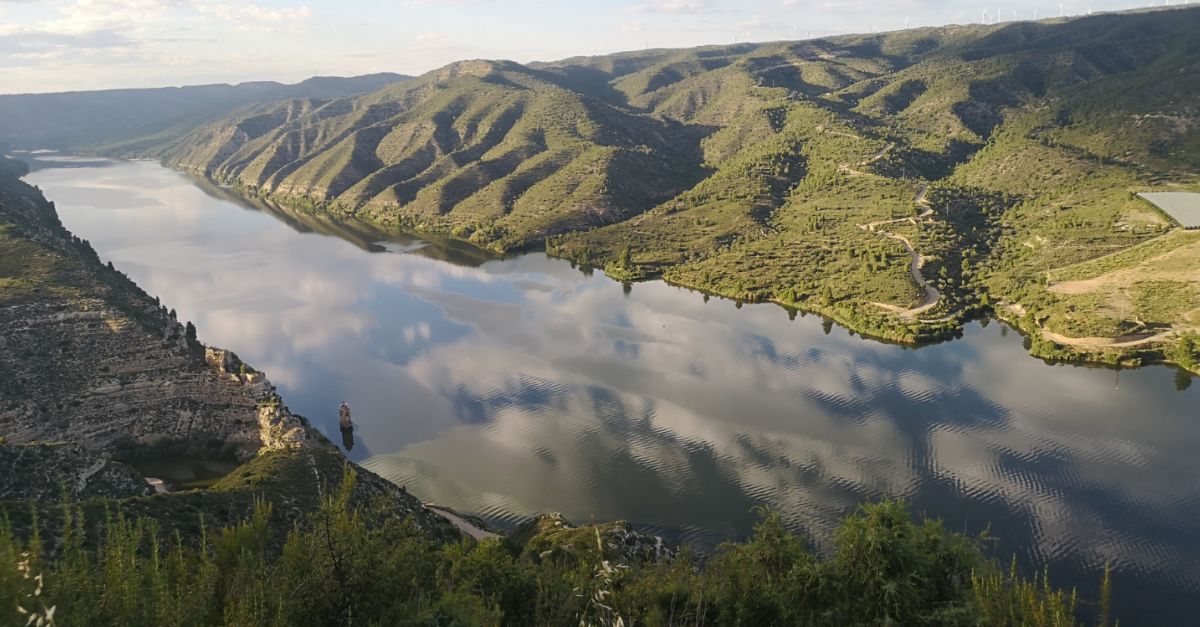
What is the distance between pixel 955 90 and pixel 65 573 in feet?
639

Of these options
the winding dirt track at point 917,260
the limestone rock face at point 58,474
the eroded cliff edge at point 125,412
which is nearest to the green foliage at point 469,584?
the limestone rock face at point 58,474

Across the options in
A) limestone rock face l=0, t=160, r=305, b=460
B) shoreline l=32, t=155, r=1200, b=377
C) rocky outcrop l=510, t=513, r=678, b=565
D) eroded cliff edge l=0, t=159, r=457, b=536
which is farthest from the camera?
shoreline l=32, t=155, r=1200, b=377

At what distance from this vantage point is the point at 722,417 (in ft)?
175

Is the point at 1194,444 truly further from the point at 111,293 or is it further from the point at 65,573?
the point at 111,293

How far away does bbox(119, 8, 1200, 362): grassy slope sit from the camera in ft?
266

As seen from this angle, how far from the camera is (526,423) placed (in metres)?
53.3

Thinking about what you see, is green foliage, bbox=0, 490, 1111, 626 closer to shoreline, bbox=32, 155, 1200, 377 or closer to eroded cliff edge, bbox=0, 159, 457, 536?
eroded cliff edge, bbox=0, 159, 457, 536

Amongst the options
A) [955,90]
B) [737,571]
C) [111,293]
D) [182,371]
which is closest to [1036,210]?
[955,90]

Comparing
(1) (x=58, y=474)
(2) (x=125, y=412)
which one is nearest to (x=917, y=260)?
(2) (x=125, y=412)

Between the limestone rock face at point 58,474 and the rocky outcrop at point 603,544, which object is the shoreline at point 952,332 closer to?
the rocky outcrop at point 603,544

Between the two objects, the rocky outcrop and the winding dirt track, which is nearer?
the rocky outcrop

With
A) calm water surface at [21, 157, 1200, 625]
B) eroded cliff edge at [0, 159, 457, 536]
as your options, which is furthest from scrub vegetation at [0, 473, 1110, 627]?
calm water surface at [21, 157, 1200, 625]

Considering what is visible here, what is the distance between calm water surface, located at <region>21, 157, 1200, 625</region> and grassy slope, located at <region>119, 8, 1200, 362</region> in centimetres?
804

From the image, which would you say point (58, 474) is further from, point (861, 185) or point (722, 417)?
point (861, 185)
